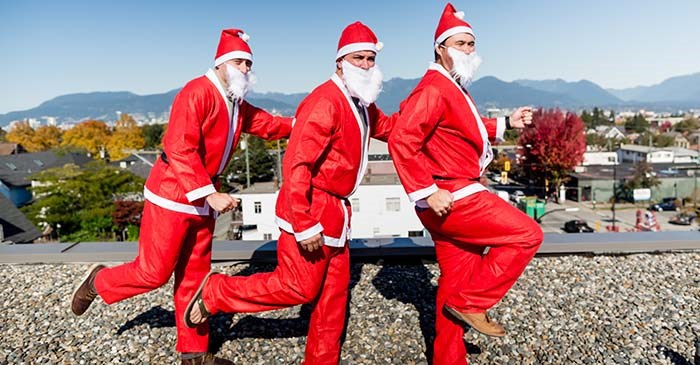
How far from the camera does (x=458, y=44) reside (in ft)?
8.16

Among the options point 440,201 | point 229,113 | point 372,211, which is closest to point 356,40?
point 229,113

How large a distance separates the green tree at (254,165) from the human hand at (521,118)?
102 ft

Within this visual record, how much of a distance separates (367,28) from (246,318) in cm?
210

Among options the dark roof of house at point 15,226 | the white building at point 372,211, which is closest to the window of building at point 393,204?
the white building at point 372,211

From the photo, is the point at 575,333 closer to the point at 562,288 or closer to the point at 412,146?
the point at 562,288

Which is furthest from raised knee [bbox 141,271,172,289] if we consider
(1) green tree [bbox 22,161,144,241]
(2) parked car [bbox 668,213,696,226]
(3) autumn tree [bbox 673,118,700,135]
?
(3) autumn tree [bbox 673,118,700,135]

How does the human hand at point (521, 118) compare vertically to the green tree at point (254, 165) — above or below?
above

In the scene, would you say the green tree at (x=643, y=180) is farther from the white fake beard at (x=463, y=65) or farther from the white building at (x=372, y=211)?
the white fake beard at (x=463, y=65)

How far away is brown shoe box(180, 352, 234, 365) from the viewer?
8.97 feet

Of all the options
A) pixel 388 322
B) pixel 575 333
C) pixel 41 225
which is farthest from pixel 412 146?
pixel 41 225

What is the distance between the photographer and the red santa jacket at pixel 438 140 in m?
2.28

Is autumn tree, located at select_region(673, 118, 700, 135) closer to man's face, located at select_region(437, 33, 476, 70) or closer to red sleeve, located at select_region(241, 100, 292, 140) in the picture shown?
man's face, located at select_region(437, 33, 476, 70)

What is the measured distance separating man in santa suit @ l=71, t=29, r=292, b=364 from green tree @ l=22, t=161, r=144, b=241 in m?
23.8

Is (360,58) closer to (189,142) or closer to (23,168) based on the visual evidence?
(189,142)
